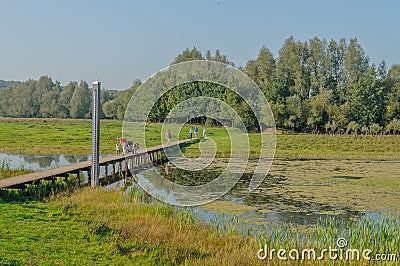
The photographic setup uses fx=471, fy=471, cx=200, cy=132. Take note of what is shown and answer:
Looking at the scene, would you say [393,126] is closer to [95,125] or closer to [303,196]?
[303,196]

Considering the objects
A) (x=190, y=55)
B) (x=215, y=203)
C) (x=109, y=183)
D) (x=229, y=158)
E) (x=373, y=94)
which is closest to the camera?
(x=215, y=203)

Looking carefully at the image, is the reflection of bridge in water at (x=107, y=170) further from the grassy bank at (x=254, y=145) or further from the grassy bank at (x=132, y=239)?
the grassy bank at (x=254, y=145)

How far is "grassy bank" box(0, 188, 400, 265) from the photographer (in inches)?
295

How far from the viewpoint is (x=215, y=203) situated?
14445 mm

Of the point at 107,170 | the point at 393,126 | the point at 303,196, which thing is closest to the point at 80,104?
the point at 393,126

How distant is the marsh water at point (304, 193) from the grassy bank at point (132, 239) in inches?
69.3

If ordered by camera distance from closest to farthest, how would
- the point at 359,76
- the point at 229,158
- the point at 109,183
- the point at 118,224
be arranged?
the point at 118,224, the point at 109,183, the point at 229,158, the point at 359,76

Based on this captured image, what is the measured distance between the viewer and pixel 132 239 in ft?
28.4

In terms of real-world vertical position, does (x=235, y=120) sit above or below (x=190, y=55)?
below

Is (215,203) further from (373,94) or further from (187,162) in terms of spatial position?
(373,94)

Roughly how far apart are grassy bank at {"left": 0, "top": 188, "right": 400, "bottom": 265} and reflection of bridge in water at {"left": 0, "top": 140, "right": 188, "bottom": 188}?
2.58 metres

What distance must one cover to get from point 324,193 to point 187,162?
1180 centimetres

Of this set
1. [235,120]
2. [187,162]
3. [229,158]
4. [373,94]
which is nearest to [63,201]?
[187,162]

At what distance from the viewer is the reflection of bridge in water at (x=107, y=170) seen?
45.2 feet
